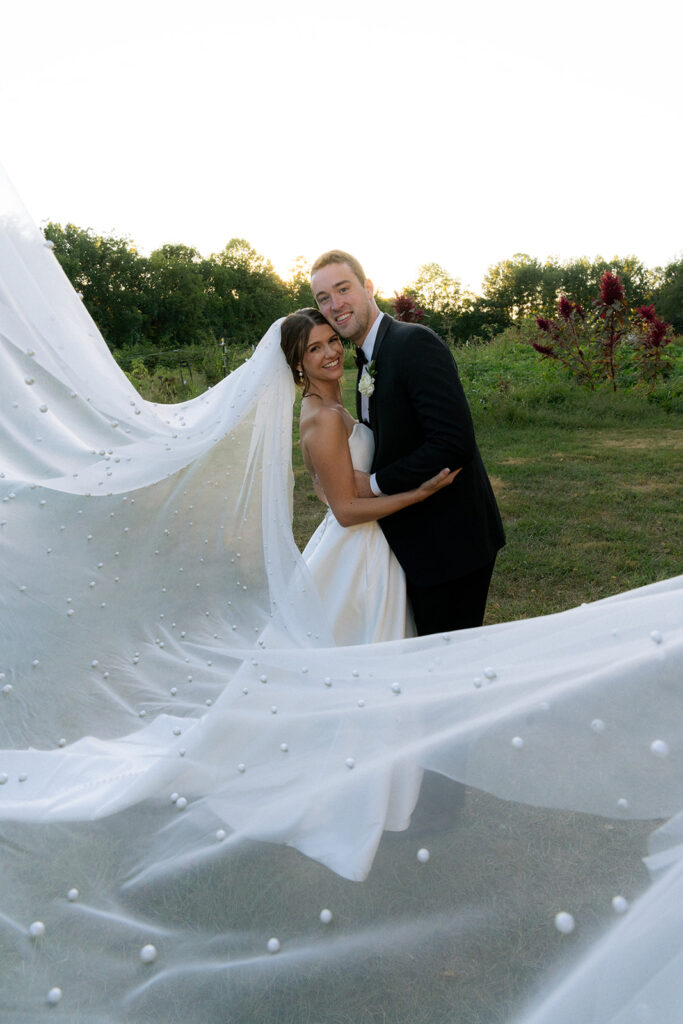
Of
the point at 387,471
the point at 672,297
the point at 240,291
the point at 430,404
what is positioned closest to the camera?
the point at 430,404

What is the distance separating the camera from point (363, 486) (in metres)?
2.79

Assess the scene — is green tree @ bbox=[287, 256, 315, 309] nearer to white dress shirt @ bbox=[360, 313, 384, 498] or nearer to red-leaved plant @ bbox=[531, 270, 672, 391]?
red-leaved plant @ bbox=[531, 270, 672, 391]

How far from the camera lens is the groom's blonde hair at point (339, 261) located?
107 inches

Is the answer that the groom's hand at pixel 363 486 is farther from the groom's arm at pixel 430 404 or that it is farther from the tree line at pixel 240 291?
the tree line at pixel 240 291

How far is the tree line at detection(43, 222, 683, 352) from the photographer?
26.6 meters

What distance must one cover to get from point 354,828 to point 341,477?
1.37 meters

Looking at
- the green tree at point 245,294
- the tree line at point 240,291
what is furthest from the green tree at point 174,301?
the green tree at point 245,294

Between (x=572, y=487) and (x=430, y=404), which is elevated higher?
(x=430, y=404)

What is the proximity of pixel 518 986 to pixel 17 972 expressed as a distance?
1040 mm

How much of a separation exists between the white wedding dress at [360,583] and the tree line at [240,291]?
16.6m

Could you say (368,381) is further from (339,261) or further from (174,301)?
(174,301)

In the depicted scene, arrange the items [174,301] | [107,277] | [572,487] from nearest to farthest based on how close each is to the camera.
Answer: [572,487], [107,277], [174,301]

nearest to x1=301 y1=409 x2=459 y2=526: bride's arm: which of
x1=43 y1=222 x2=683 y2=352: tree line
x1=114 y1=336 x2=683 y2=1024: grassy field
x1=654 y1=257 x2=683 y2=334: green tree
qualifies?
x1=114 y1=336 x2=683 y2=1024: grassy field

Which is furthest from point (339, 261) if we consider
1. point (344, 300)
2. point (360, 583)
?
point (360, 583)
